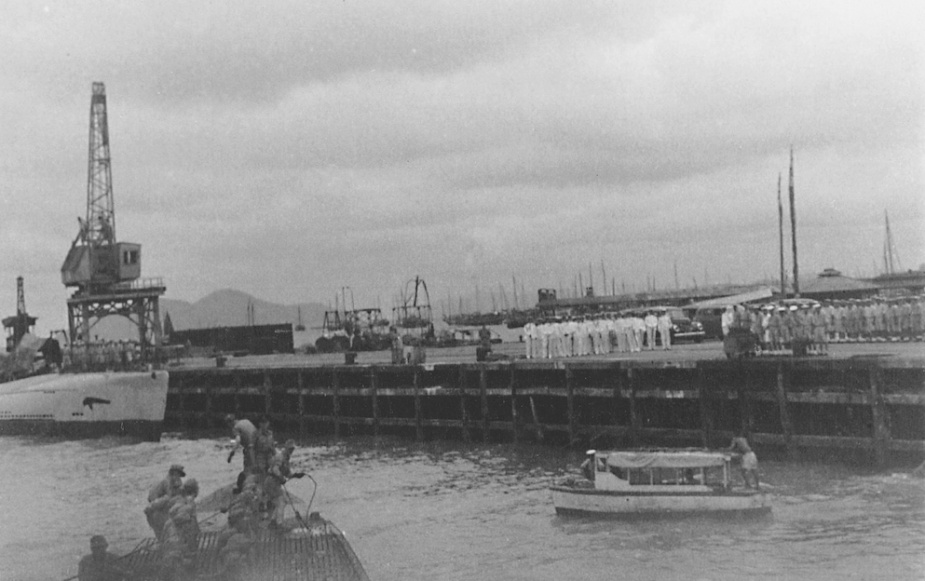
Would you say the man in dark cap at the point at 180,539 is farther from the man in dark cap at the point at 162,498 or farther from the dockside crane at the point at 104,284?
the dockside crane at the point at 104,284

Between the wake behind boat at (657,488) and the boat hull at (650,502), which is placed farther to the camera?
the wake behind boat at (657,488)

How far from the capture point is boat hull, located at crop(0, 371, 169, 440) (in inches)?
2069

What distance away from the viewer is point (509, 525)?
26.2 meters

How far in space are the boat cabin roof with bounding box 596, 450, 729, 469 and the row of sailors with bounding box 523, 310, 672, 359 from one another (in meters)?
→ 19.0

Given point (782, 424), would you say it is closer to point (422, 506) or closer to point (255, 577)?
point (422, 506)

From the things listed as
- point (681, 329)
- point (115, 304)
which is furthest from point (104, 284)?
point (681, 329)

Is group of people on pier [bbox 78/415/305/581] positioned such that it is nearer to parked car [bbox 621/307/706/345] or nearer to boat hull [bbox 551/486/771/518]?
boat hull [bbox 551/486/771/518]

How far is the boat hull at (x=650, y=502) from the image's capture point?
24.2m

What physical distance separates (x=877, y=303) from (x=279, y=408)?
31713 mm

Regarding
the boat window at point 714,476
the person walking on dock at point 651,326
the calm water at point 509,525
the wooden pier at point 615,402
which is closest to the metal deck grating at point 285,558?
the calm water at point 509,525

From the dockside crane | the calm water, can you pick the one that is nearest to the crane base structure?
the dockside crane

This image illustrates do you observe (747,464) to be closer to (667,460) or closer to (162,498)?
(667,460)

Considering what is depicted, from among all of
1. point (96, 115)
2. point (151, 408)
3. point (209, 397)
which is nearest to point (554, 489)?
point (151, 408)

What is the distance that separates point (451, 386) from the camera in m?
43.3
